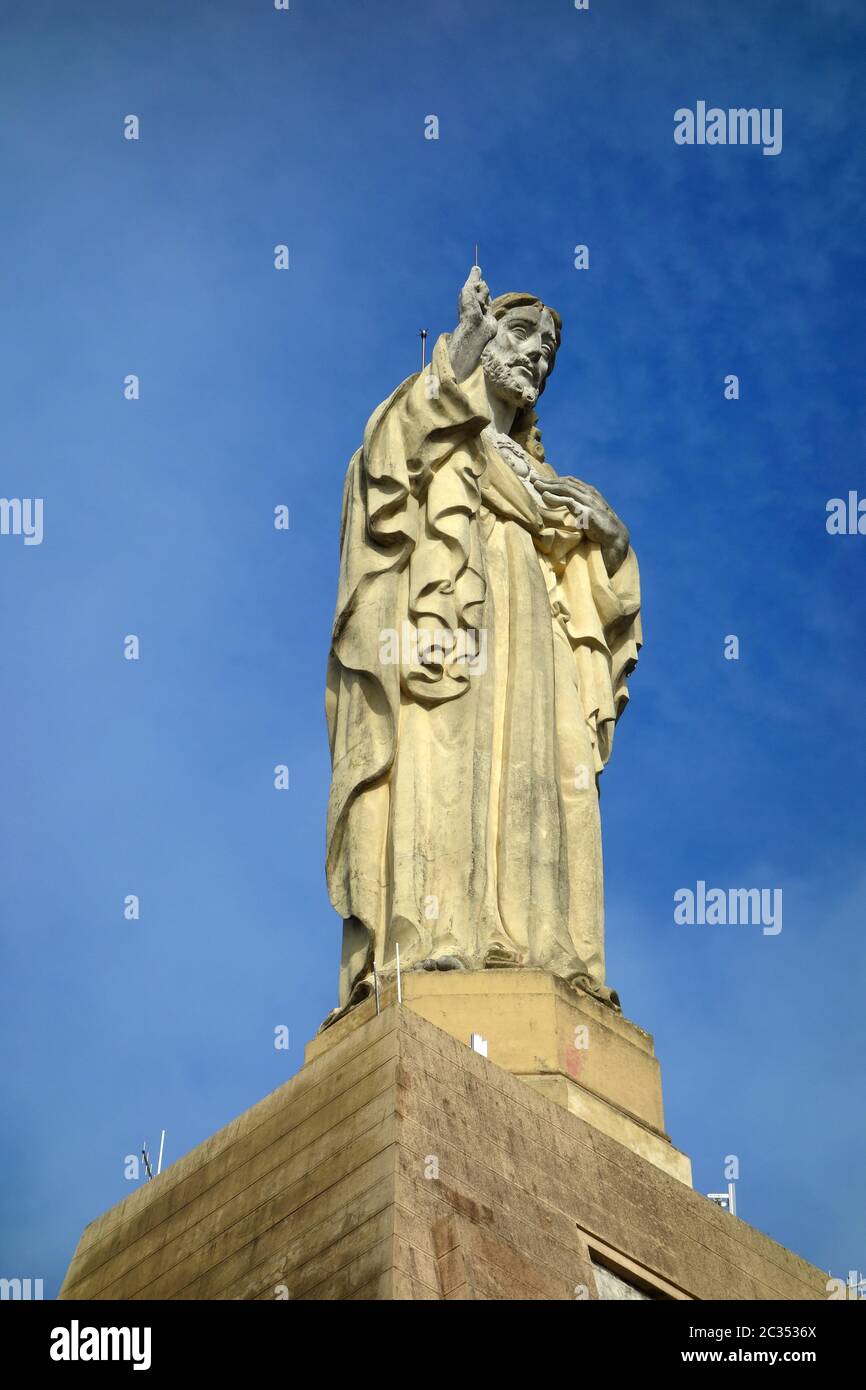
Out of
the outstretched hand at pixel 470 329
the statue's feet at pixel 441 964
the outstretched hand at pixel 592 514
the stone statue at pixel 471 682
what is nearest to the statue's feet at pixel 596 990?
the stone statue at pixel 471 682

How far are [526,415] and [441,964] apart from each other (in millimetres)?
5140

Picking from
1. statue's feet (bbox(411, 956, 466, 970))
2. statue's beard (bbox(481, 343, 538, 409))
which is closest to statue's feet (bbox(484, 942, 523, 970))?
statue's feet (bbox(411, 956, 466, 970))

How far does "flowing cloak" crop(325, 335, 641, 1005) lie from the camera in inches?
544

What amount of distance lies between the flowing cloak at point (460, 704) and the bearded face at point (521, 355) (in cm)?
39

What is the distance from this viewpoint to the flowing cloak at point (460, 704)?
13828 mm

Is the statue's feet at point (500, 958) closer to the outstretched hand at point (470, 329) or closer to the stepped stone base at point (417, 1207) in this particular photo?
the stepped stone base at point (417, 1207)

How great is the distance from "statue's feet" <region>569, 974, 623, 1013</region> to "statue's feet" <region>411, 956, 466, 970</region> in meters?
0.67

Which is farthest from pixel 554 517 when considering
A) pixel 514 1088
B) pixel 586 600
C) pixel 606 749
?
pixel 514 1088

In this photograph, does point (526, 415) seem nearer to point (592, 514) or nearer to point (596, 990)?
point (592, 514)

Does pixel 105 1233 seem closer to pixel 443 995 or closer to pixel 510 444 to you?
pixel 443 995

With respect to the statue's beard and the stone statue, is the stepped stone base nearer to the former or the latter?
the stone statue

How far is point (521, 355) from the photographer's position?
16.6m

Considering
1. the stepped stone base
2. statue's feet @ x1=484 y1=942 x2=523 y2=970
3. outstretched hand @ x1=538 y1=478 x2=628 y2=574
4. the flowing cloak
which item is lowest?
the stepped stone base
